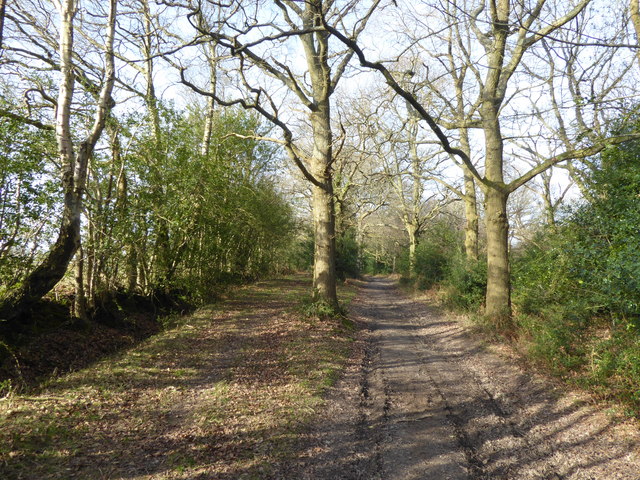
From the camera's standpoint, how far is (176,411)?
5.05m

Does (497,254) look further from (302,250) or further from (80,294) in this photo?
(302,250)

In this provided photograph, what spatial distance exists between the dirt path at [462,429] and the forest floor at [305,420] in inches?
0.8

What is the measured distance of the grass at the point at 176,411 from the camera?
12.4ft

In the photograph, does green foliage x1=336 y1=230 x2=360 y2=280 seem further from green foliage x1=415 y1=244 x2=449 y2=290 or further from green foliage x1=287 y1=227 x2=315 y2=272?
green foliage x1=415 y1=244 x2=449 y2=290

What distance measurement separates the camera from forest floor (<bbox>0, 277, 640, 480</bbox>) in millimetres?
3854

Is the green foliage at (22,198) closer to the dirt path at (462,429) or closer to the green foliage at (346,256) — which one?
the dirt path at (462,429)

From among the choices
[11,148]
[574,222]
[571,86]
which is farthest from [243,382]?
[571,86]

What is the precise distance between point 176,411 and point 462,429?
382 cm

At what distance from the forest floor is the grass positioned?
2 cm

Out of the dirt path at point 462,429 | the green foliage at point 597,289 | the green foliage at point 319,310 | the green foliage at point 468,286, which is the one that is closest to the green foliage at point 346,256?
the green foliage at point 468,286

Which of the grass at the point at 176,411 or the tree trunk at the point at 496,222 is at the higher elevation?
the tree trunk at the point at 496,222

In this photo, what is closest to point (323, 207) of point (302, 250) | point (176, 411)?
point (176, 411)

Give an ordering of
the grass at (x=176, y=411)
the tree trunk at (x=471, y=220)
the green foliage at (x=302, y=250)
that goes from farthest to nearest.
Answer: the green foliage at (x=302, y=250) < the tree trunk at (x=471, y=220) < the grass at (x=176, y=411)

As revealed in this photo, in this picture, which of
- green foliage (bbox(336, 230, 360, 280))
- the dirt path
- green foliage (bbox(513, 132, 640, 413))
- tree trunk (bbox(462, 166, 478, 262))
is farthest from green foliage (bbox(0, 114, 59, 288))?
green foliage (bbox(336, 230, 360, 280))
